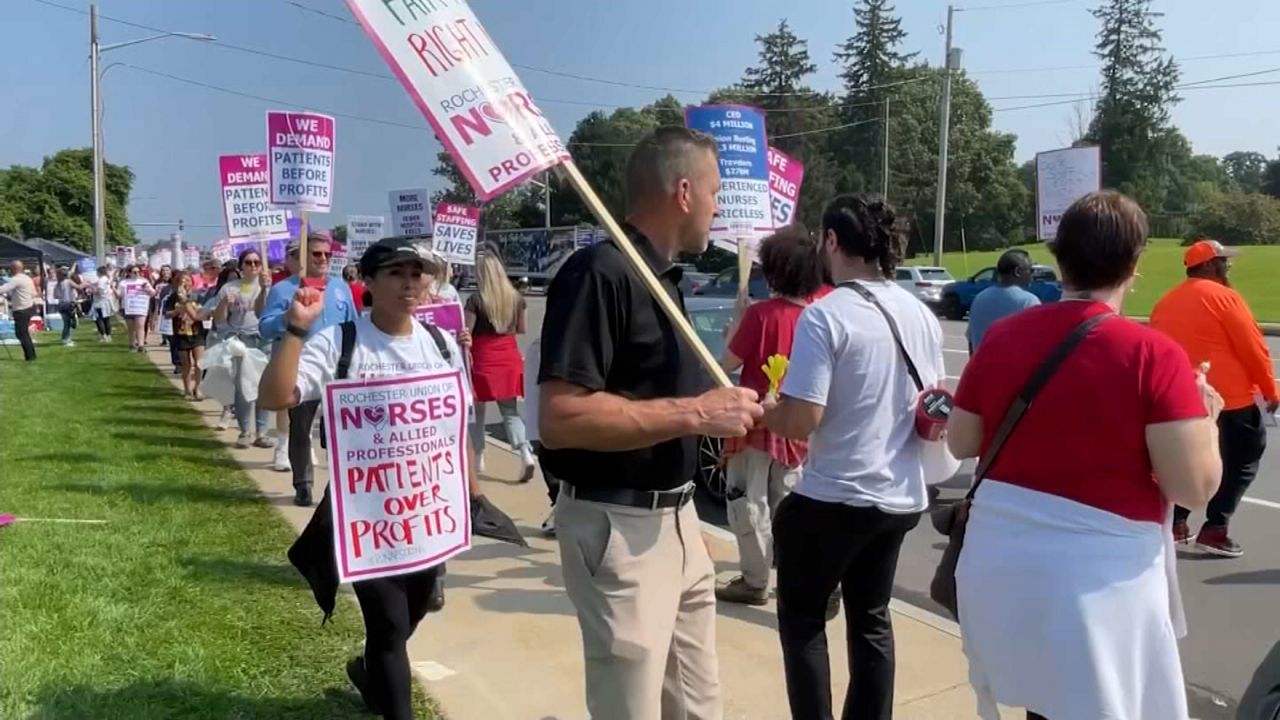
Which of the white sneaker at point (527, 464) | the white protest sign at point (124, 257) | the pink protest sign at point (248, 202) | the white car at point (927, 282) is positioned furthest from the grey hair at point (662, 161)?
the white protest sign at point (124, 257)

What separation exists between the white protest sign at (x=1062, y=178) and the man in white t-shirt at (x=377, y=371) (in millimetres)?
5790

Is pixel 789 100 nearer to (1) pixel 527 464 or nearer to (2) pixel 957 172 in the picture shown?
(2) pixel 957 172

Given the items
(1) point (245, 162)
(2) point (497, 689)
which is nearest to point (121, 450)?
(1) point (245, 162)

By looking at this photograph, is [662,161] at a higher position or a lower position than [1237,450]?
higher

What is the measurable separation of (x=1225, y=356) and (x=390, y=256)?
15.7ft

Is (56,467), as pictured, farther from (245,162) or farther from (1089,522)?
(1089,522)

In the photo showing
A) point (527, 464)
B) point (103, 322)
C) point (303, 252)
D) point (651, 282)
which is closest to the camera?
point (651, 282)

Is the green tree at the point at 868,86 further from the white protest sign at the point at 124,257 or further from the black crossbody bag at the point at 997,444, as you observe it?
the black crossbody bag at the point at 997,444

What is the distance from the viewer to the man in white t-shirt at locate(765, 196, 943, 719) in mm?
3215

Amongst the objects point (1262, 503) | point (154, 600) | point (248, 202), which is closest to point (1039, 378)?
point (154, 600)

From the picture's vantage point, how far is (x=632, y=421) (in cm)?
238

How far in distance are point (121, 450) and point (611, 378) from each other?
26.4 feet

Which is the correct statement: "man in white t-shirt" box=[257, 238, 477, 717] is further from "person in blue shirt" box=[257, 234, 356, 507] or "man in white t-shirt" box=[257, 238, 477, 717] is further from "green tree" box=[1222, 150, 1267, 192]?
"green tree" box=[1222, 150, 1267, 192]

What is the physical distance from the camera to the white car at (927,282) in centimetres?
3006
